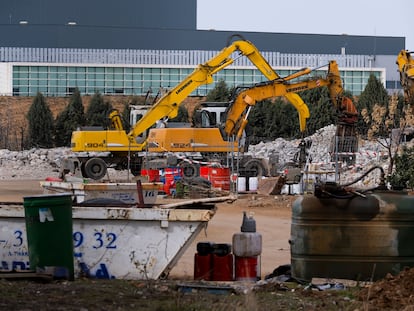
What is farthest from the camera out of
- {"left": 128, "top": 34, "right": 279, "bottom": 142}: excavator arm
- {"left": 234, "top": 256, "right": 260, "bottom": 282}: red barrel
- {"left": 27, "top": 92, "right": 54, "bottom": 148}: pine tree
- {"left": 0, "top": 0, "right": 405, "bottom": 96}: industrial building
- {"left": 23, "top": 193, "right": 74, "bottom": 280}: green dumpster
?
{"left": 0, "top": 0, "right": 405, "bottom": 96}: industrial building

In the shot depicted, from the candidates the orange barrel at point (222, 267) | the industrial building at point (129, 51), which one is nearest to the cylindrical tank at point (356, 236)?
the orange barrel at point (222, 267)

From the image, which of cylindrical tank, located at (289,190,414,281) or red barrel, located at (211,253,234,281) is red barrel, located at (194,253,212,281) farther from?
cylindrical tank, located at (289,190,414,281)

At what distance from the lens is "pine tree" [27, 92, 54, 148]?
206 feet

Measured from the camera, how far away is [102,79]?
75.7 meters

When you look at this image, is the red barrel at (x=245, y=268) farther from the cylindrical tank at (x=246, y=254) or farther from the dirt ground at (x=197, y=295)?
the dirt ground at (x=197, y=295)

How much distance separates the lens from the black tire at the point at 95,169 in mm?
39000

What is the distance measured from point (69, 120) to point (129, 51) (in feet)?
60.5

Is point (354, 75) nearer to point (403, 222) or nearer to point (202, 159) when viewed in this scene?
point (202, 159)

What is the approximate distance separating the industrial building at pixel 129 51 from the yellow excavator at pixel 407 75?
4518 cm

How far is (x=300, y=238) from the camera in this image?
1116 centimetres

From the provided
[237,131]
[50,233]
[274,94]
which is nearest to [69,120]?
[274,94]

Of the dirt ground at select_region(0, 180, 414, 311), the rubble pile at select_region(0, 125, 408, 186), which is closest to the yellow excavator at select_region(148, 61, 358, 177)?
the rubble pile at select_region(0, 125, 408, 186)

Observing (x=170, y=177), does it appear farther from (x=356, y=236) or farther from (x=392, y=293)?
(x=392, y=293)

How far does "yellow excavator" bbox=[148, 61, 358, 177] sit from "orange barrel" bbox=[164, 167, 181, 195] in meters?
2.97
